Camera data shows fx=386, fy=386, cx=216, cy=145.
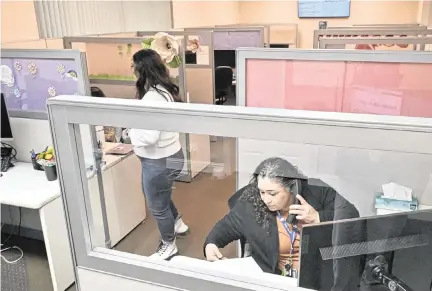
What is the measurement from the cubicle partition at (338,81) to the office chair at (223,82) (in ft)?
9.65

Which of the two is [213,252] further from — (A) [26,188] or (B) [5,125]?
(B) [5,125]

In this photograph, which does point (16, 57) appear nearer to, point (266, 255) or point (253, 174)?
point (253, 174)

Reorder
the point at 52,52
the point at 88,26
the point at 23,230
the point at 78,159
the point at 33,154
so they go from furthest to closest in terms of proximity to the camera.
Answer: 1. the point at 88,26
2. the point at 23,230
3. the point at 33,154
4. the point at 52,52
5. the point at 78,159

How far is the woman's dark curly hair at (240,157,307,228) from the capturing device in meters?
1.16

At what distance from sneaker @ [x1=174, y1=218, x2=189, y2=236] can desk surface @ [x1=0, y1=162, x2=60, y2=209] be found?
2.14 ft

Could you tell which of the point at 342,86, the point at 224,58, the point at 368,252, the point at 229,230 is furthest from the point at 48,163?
the point at 224,58

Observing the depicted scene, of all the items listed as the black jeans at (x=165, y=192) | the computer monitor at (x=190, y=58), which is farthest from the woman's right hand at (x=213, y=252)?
the computer monitor at (x=190, y=58)

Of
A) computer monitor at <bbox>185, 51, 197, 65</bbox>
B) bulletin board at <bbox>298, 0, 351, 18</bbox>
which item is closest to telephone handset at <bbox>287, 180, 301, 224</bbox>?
computer monitor at <bbox>185, 51, 197, 65</bbox>

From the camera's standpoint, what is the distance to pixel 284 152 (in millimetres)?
1190

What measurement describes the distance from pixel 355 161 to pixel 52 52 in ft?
5.65

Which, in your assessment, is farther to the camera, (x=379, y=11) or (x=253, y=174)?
(x=379, y=11)

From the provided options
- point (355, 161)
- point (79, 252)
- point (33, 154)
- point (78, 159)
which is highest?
point (78, 159)

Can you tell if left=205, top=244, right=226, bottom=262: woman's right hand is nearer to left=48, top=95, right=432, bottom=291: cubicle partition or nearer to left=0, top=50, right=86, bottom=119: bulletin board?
left=48, top=95, right=432, bottom=291: cubicle partition

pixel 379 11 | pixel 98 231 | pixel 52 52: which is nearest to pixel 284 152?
pixel 98 231
